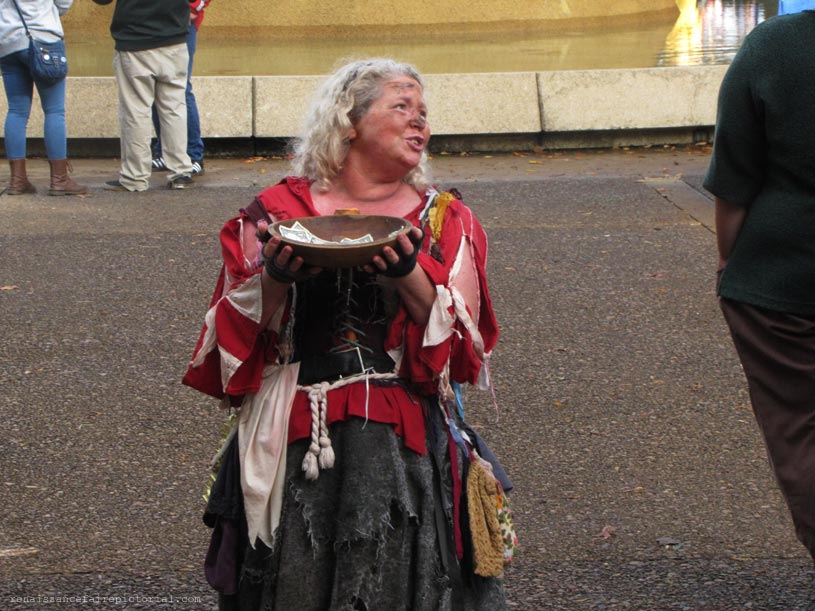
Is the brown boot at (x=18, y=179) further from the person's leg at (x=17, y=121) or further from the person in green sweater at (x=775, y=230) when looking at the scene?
the person in green sweater at (x=775, y=230)

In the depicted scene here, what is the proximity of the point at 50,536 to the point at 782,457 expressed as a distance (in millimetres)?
2357

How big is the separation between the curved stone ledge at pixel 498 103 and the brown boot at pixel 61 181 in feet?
5.14

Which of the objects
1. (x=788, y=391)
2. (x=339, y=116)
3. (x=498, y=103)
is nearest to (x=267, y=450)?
(x=339, y=116)

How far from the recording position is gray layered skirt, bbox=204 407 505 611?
2.91 m

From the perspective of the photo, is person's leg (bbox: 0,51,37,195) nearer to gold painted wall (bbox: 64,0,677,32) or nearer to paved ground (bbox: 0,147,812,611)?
paved ground (bbox: 0,147,812,611)

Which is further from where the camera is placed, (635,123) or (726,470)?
(635,123)

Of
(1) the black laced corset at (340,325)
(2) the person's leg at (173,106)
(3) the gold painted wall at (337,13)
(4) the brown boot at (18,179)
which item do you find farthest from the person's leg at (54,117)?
(3) the gold painted wall at (337,13)

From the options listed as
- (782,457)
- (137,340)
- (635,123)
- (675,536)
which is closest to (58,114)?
(137,340)

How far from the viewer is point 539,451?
4.96 meters

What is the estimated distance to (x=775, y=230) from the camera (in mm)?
3338

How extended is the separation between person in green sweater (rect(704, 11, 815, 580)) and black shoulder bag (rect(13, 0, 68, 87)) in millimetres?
6631

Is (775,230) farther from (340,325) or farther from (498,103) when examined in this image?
(498,103)

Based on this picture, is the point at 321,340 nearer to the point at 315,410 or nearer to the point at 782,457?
the point at 315,410

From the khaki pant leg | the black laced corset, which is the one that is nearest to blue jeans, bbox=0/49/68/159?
the khaki pant leg
